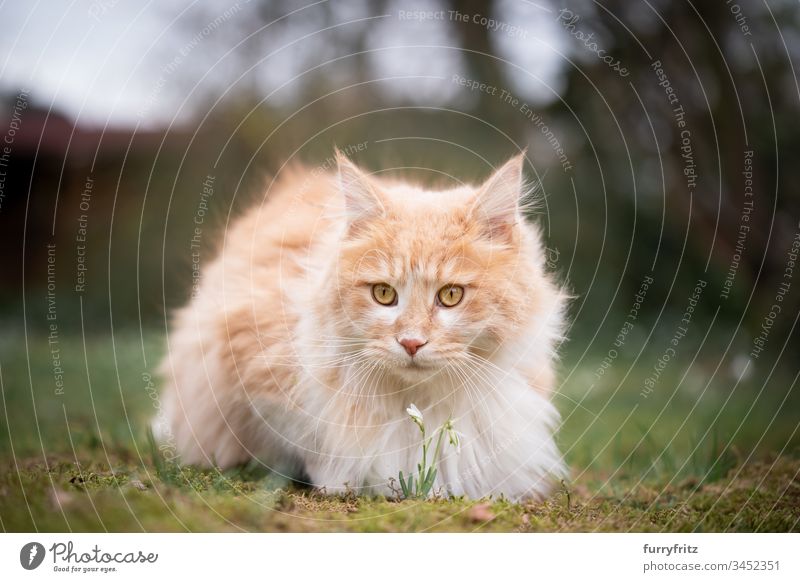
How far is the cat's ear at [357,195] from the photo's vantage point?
197cm

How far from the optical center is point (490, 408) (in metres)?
2.06

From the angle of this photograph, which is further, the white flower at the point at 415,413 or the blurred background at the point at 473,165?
the blurred background at the point at 473,165

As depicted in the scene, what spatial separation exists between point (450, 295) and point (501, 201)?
12.1 inches

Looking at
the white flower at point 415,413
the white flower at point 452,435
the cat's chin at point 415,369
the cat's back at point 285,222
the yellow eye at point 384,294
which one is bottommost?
the white flower at point 452,435

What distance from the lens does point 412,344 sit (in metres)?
1.78

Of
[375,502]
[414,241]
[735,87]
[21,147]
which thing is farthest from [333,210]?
[735,87]

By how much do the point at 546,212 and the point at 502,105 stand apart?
0.64 m

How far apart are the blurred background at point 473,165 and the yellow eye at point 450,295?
94cm

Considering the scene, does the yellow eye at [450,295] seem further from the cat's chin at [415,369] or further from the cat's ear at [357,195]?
the cat's ear at [357,195]

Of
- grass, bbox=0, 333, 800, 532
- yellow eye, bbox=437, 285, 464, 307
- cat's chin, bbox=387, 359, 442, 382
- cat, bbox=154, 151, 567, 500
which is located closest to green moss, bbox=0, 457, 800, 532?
grass, bbox=0, 333, 800, 532

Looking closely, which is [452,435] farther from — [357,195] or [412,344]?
[357,195]
